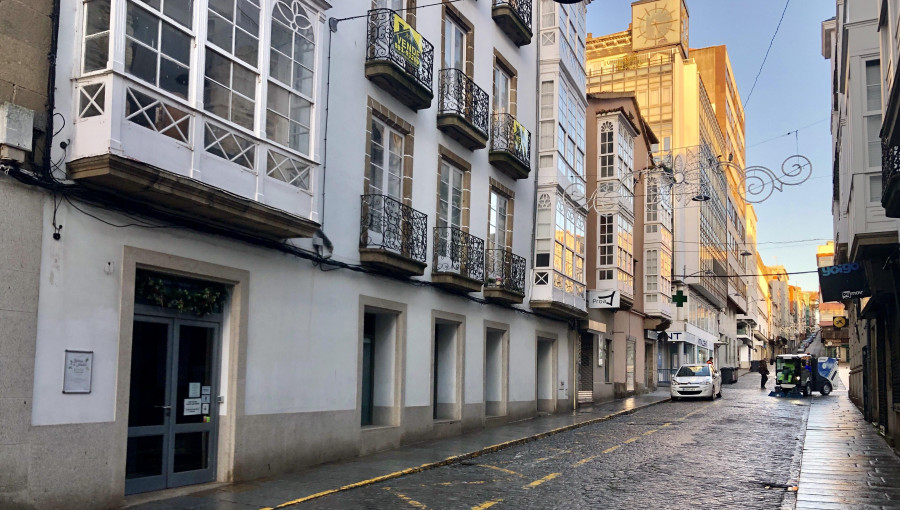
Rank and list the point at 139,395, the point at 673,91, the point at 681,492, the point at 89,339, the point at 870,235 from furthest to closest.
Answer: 1. the point at 673,91
2. the point at 870,235
3. the point at 681,492
4. the point at 139,395
5. the point at 89,339

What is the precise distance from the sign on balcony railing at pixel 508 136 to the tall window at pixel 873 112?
784cm

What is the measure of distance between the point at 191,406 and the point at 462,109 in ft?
31.5

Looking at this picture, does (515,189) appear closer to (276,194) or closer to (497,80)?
(497,80)

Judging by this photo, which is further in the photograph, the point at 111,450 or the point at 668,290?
the point at 668,290

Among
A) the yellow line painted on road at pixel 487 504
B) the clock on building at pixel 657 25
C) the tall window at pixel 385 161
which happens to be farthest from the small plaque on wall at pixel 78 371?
the clock on building at pixel 657 25

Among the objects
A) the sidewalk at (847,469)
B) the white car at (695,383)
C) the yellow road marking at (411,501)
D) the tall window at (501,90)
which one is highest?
the tall window at (501,90)

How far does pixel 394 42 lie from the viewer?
A: 15.1 metres

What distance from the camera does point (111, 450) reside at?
945cm

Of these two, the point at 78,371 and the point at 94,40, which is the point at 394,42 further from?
the point at 78,371

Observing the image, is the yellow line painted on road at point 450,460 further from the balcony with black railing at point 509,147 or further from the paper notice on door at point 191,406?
the balcony with black railing at point 509,147

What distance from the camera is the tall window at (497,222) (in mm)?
20375

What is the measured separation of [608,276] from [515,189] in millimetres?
9704

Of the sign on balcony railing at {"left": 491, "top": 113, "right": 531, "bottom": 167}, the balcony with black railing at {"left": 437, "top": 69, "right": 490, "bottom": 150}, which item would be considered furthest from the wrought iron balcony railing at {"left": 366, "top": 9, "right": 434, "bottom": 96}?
the sign on balcony railing at {"left": 491, "top": 113, "right": 531, "bottom": 167}

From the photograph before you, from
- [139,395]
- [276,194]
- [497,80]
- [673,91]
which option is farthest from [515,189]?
[673,91]
